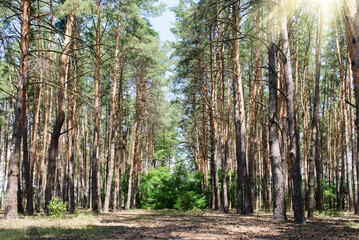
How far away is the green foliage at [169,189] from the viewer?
2270 centimetres

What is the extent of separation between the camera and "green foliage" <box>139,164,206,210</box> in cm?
2270

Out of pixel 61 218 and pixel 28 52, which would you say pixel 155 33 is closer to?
→ pixel 28 52

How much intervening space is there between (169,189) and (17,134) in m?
15.9

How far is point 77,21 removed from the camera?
15.9m

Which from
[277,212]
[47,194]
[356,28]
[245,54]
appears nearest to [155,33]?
[245,54]

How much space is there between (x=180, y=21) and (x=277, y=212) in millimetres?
15113

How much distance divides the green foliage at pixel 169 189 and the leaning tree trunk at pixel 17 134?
1330cm

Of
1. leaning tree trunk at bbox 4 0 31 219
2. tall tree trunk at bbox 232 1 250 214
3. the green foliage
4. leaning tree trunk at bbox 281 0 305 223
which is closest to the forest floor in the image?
leaning tree trunk at bbox 281 0 305 223

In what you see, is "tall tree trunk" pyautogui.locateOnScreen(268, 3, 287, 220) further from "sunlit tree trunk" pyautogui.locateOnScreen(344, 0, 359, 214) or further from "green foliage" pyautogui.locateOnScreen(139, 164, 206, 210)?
"green foliage" pyautogui.locateOnScreen(139, 164, 206, 210)

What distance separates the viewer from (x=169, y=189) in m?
24.2

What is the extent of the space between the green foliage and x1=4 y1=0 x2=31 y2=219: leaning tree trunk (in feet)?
43.6

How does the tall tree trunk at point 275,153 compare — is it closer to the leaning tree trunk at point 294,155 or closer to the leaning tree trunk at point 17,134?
the leaning tree trunk at point 294,155

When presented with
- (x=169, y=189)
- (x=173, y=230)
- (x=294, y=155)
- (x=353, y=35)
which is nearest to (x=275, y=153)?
(x=294, y=155)

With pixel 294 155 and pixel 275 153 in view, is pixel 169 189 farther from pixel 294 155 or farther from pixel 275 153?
pixel 294 155
